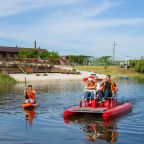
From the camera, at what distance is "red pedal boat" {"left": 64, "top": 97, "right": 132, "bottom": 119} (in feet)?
68.9

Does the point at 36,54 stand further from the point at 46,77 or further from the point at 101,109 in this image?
the point at 101,109

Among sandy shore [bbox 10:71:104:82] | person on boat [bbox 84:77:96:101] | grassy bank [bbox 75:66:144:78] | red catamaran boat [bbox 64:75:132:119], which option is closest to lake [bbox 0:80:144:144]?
red catamaran boat [bbox 64:75:132:119]

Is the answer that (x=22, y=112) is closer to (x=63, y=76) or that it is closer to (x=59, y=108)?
(x=59, y=108)

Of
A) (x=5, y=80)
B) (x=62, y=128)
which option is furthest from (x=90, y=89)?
(x=5, y=80)

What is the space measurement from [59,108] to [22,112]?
9.44ft

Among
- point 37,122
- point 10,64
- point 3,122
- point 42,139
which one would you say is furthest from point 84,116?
A: point 10,64

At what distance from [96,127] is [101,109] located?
2948 mm

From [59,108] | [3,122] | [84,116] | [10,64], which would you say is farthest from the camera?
[10,64]

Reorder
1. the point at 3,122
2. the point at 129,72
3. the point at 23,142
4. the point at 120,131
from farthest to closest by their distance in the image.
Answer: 1. the point at 129,72
2. the point at 3,122
3. the point at 120,131
4. the point at 23,142

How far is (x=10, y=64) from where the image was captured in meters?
65.8

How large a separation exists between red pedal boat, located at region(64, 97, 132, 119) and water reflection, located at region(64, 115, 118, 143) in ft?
1.20

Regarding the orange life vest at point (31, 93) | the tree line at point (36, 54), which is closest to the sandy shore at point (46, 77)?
the tree line at point (36, 54)

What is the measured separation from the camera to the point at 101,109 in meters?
21.4

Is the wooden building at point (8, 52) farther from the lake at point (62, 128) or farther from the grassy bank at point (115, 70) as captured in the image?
the lake at point (62, 128)
